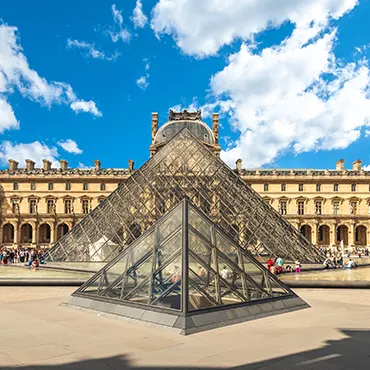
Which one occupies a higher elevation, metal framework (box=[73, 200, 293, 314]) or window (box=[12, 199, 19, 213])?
window (box=[12, 199, 19, 213])

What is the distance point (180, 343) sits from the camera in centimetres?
550

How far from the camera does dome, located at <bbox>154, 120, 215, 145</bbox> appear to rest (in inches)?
2078

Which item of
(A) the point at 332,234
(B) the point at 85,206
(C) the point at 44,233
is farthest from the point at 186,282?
(C) the point at 44,233

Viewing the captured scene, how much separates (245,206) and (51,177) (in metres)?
37.2

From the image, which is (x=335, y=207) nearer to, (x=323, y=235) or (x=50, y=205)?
(x=323, y=235)

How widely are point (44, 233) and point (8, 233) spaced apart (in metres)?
4.50

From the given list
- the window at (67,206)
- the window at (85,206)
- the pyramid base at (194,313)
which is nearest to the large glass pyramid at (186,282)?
the pyramid base at (194,313)

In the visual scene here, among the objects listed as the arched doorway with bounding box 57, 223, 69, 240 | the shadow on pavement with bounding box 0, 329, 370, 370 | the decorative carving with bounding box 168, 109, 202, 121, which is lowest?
the shadow on pavement with bounding box 0, 329, 370, 370

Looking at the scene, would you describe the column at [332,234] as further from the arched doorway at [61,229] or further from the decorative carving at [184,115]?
the arched doorway at [61,229]

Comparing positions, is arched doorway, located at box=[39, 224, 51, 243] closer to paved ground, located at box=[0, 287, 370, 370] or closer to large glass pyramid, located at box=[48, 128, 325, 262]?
large glass pyramid, located at box=[48, 128, 325, 262]

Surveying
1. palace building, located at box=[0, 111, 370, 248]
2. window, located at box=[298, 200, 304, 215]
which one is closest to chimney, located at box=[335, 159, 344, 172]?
palace building, located at box=[0, 111, 370, 248]

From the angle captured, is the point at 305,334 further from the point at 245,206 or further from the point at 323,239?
the point at 323,239

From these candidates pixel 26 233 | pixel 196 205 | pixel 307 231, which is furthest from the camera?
pixel 26 233

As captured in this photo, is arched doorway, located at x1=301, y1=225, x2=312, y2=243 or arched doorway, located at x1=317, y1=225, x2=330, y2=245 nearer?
arched doorway, located at x1=317, y1=225, x2=330, y2=245
